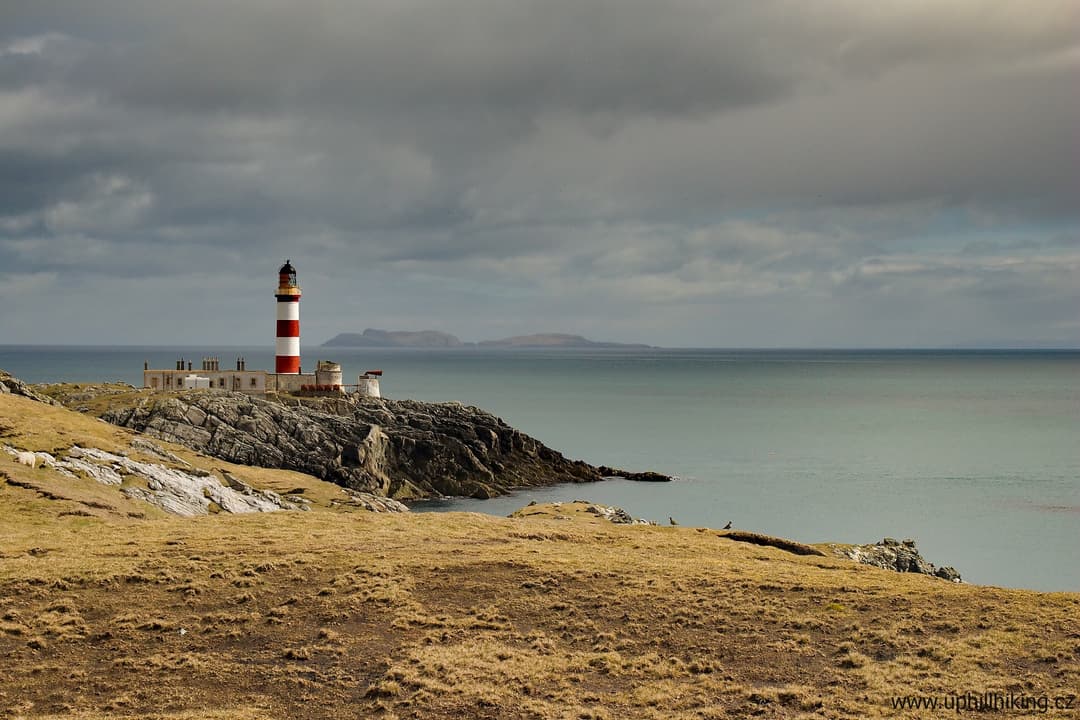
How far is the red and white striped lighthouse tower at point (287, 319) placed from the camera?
4171 inches

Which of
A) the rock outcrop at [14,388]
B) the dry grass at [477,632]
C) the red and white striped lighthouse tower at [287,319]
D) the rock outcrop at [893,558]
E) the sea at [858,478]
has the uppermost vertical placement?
the red and white striped lighthouse tower at [287,319]

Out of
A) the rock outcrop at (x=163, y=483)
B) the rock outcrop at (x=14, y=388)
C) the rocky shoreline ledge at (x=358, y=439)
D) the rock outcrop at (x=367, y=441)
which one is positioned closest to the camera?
the rock outcrop at (x=163, y=483)

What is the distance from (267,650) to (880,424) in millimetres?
157442

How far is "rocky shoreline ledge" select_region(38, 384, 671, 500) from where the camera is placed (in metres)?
81.7

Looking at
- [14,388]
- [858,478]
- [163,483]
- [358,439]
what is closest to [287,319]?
[358,439]

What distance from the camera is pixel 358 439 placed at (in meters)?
89.4

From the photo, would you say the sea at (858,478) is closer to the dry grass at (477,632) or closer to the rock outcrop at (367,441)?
the rock outcrop at (367,441)

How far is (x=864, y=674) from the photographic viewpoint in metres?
22.0

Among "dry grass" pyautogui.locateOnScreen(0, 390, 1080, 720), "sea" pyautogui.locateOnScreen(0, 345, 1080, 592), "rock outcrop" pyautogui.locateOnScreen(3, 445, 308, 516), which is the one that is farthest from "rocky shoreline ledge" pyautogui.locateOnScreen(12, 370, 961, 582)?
"dry grass" pyautogui.locateOnScreen(0, 390, 1080, 720)

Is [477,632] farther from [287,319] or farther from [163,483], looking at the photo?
[287,319]

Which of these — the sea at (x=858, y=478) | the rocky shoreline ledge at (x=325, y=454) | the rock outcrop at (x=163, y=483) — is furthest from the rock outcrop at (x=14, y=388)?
the sea at (x=858, y=478)

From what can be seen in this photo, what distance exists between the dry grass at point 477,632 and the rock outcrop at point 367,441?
47.5 metres

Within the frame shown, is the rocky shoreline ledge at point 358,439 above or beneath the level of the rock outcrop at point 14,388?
beneath

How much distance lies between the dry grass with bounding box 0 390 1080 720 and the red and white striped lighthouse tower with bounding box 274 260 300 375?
72.0 m
